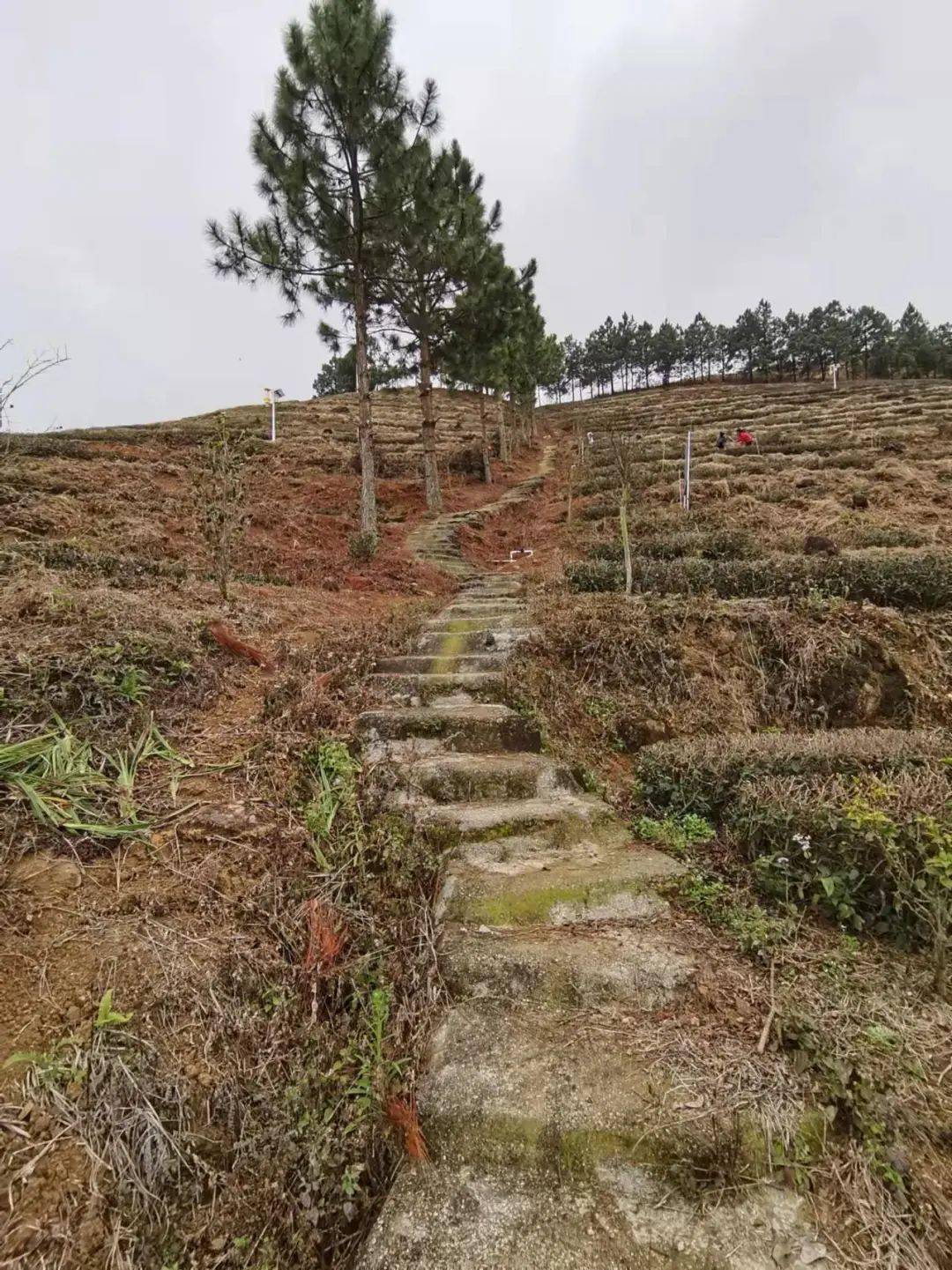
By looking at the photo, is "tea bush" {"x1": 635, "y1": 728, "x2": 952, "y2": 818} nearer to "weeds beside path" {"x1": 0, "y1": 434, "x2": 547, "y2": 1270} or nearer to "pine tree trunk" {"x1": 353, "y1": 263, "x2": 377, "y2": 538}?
"weeds beside path" {"x1": 0, "y1": 434, "x2": 547, "y2": 1270}

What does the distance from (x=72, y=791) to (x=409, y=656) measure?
115 inches

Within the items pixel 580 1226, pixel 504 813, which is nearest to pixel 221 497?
pixel 504 813

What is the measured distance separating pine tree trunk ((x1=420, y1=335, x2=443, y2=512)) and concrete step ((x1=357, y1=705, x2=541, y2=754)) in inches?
448

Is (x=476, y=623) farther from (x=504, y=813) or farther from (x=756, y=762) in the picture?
(x=756, y=762)

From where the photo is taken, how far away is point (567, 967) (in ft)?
7.43

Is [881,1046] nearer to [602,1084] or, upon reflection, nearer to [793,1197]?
[793,1197]

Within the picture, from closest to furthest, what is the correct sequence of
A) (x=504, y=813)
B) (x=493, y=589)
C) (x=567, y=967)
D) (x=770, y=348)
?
(x=567, y=967) < (x=504, y=813) < (x=493, y=589) < (x=770, y=348)

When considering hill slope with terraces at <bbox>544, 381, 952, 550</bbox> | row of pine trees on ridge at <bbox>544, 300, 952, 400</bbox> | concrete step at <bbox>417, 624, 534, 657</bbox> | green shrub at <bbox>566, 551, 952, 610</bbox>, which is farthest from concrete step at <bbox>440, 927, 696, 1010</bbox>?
row of pine trees on ridge at <bbox>544, 300, 952, 400</bbox>

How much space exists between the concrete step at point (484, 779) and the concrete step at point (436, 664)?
144cm

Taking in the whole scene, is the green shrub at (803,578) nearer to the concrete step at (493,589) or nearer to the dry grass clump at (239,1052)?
the concrete step at (493,589)

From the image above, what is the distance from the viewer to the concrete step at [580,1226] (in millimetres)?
1467

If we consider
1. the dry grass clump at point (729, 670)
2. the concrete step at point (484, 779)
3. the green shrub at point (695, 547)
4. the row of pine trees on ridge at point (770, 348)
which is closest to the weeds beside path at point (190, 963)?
the concrete step at point (484, 779)

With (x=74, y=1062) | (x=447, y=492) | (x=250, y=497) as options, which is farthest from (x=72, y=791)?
(x=447, y=492)

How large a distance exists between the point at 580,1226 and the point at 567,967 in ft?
2.53
